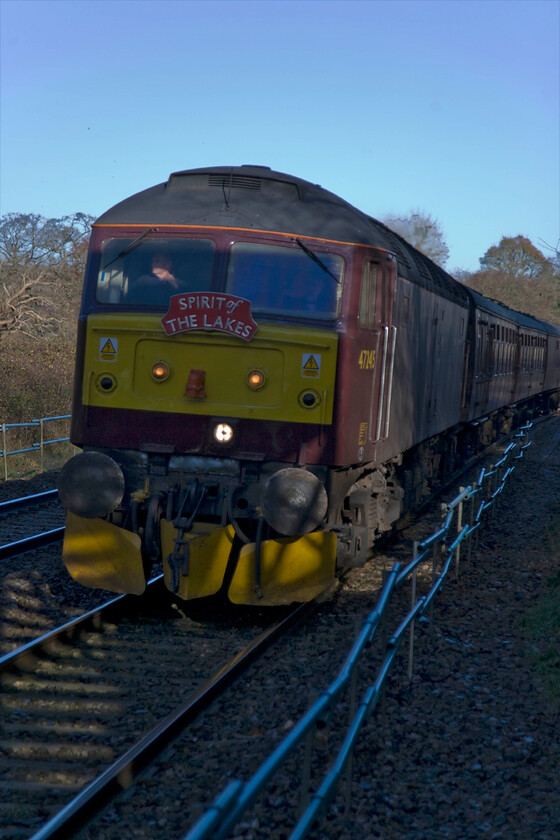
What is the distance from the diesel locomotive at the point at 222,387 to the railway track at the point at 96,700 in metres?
0.42

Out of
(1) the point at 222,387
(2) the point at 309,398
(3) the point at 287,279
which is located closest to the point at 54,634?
(1) the point at 222,387

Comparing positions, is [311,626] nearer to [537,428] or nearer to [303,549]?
[303,549]

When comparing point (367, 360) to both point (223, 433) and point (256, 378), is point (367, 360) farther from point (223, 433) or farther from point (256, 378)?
point (223, 433)

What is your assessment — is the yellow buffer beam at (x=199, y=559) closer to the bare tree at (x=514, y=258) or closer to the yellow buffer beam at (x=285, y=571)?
the yellow buffer beam at (x=285, y=571)

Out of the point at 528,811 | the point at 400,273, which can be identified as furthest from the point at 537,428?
the point at 528,811

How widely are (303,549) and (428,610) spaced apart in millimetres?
1407

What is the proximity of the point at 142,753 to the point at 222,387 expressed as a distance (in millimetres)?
3231

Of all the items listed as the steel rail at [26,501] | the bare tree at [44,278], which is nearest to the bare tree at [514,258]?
the bare tree at [44,278]

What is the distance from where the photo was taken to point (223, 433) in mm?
7195

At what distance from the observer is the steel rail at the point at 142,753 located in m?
3.93

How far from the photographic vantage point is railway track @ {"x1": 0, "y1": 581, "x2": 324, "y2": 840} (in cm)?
435

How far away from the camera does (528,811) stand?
4.43 metres

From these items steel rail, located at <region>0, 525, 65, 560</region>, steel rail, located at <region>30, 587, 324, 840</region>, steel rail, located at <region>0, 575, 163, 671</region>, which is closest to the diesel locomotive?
steel rail, located at <region>0, 575, 163, 671</region>

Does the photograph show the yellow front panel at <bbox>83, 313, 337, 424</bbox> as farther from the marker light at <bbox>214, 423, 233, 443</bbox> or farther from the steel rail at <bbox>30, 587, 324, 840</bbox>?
the steel rail at <bbox>30, 587, 324, 840</bbox>
